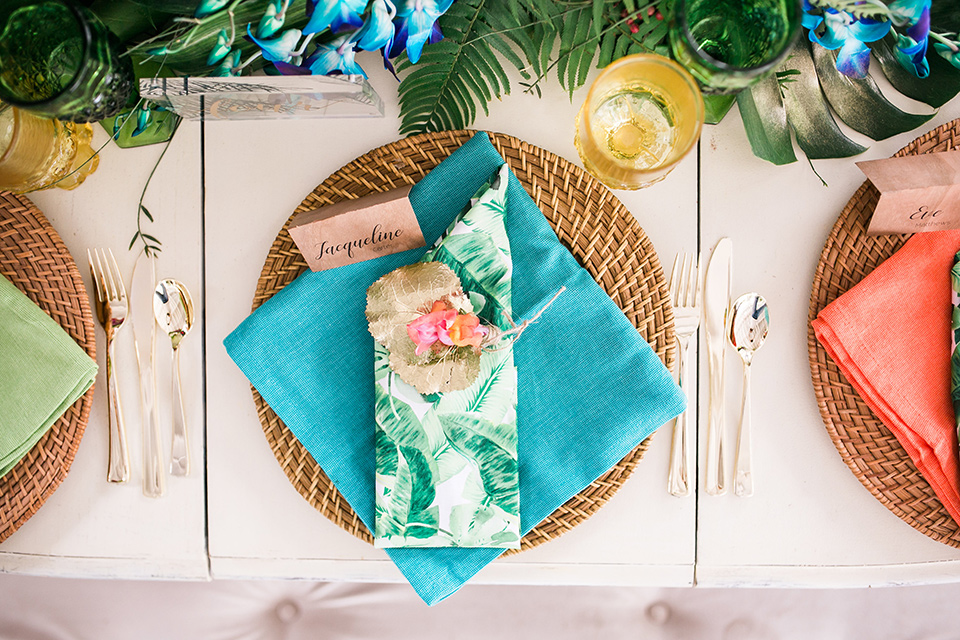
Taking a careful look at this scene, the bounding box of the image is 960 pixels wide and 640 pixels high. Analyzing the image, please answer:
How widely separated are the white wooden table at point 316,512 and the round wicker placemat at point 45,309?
0.12ft

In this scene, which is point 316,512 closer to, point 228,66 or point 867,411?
point 228,66

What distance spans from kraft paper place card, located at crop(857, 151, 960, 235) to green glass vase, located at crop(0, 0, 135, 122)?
30.2 inches

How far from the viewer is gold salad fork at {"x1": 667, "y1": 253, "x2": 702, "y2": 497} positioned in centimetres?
70

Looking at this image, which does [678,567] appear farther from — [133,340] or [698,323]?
[133,340]

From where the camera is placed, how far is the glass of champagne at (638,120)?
582mm

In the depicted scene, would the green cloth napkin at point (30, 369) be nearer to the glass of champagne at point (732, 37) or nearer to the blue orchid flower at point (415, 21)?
the blue orchid flower at point (415, 21)

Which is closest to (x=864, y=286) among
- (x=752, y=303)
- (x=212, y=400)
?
(x=752, y=303)

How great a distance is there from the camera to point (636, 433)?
0.63 meters

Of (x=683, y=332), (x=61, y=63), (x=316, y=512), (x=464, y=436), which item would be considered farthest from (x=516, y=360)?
(x=61, y=63)

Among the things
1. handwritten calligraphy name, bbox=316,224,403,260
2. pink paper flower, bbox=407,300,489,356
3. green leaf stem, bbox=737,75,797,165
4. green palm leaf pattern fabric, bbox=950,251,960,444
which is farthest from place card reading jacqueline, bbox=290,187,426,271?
green palm leaf pattern fabric, bbox=950,251,960,444

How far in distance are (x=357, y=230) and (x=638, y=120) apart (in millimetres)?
326

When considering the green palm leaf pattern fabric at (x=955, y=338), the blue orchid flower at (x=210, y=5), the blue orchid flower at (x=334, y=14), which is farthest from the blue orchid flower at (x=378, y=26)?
the green palm leaf pattern fabric at (x=955, y=338)

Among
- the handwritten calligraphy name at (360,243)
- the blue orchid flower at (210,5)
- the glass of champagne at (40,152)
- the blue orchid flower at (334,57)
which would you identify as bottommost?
the handwritten calligraphy name at (360,243)

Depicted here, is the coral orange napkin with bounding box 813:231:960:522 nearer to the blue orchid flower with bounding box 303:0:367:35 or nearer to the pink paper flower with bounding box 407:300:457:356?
the pink paper flower with bounding box 407:300:457:356
